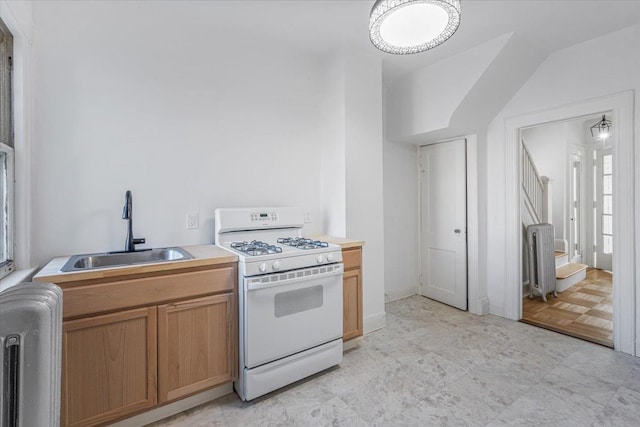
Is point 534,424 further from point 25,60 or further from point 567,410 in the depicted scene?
point 25,60

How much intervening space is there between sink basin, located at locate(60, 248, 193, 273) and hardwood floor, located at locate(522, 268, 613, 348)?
10.8ft

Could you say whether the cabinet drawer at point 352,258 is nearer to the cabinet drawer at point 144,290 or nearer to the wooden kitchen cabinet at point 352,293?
the wooden kitchen cabinet at point 352,293

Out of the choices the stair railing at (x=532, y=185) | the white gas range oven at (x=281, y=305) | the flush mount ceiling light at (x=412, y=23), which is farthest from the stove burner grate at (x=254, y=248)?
the stair railing at (x=532, y=185)

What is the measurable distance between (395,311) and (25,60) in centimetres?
357

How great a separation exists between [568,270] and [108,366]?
5.45 m

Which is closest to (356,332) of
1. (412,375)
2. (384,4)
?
(412,375)

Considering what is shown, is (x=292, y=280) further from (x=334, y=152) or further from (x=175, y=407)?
(x=334, y=152)

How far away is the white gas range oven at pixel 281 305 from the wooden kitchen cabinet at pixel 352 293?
21 cm

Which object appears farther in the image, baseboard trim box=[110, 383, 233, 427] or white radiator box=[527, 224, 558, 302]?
white radiator box=[527, 224, 558, 302]

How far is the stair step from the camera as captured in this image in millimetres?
4121

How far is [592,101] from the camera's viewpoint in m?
2.56

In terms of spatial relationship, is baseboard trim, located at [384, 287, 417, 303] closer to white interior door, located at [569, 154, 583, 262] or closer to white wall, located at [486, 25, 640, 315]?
white wall, located at [486, 25, 640, 315]

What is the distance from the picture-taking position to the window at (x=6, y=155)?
5.17 ft

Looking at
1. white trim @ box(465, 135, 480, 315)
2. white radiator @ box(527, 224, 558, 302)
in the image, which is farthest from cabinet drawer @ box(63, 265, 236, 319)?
white radiator @ box(527, 224, 558, 302)
